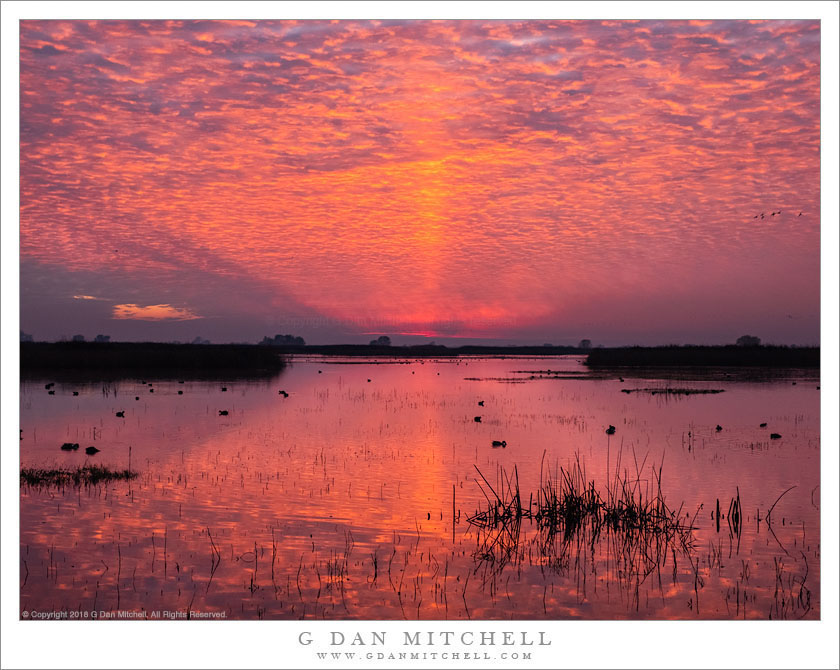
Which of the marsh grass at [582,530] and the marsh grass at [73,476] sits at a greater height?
the marsh grass at [73,476]

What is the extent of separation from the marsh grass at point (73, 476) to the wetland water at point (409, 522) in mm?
500

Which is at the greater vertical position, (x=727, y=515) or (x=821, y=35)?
(x=821, y=35)

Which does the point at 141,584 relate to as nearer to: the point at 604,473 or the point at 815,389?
the point at 604,473

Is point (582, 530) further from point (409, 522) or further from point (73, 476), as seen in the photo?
point (73, 476)

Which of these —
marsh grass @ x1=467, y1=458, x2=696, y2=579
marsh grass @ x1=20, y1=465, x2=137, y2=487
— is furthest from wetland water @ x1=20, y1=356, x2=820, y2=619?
marsh grass @ x1=20, y1=465, x2=137, y2=487

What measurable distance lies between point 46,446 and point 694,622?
65.9 feet

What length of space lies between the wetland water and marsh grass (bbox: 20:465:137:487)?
500 mm

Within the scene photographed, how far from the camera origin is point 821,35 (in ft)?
38.5

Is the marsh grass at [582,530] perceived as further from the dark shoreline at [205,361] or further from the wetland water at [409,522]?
the dark shoreline at [205,361]

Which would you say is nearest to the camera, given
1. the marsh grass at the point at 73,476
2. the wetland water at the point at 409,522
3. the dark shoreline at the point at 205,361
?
the wetland water at the point at 409,522

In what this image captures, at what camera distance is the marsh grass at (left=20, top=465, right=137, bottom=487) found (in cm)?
1750

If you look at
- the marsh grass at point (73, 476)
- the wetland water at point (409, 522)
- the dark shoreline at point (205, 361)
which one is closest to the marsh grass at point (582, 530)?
the wetland water at point (409, 522)

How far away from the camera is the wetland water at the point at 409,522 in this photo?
10805mm

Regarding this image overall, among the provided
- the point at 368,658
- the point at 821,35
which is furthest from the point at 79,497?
the point at 821,35
